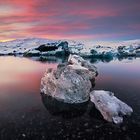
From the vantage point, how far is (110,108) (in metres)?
16.4

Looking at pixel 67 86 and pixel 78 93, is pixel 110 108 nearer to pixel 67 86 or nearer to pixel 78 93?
pixel 78 93

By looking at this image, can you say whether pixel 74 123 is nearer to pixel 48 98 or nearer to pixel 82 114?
pixel 82 114

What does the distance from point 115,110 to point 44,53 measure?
92420 millimetres

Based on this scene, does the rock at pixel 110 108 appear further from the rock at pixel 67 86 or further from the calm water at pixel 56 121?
the rock at pixel 67 86

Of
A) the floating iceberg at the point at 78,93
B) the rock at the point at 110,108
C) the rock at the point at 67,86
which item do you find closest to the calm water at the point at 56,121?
the rock at the point at 110,108

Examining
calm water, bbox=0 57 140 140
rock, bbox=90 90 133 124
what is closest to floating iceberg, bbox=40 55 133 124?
rock, bbox=90 90 133 124

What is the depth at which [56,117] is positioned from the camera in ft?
54.2

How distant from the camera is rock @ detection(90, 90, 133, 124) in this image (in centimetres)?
1580

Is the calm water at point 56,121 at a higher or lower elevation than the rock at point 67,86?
lower

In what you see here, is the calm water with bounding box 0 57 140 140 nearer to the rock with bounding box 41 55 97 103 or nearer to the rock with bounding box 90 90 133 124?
the rock with bounding box 90 90 133 124

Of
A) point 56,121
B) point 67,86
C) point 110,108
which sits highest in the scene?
point 67,86

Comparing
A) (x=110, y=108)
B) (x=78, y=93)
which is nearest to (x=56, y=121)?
(x=110, y=108)

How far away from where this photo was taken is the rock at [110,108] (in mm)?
15805

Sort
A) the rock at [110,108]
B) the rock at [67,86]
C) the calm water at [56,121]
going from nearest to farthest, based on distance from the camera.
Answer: the calm water at [56,121] → the rock at [110,108] → the rock at [67,86]
